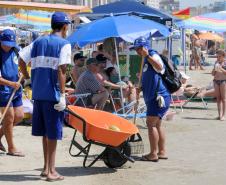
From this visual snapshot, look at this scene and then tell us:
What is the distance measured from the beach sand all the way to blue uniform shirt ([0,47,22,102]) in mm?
866

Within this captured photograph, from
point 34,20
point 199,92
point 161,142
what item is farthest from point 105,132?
point 34,20

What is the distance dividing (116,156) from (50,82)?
1.47 m

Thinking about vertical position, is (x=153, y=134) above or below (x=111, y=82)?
below

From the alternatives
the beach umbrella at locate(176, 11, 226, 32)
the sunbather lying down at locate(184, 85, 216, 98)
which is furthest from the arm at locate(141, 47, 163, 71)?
the beach umbrella at locate(176, 11, 226, 32)

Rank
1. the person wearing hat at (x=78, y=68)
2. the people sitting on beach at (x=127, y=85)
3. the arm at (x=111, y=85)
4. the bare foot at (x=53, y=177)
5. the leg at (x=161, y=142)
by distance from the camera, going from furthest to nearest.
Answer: the person wearing hat at (x=78, y=68), the people sitting on beach at (x=127, y=85), the arm at (x=111, y=85), the leg at (x=161, y=142), the bare foot at (x=53, y=177)

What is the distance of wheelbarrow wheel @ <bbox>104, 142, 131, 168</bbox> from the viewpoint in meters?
7.18

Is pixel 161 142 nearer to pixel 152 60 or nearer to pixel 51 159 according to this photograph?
pixel 152 60

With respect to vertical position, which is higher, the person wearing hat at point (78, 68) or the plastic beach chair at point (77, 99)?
the person wearing hat at point (78, 68)

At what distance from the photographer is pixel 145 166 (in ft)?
24.8

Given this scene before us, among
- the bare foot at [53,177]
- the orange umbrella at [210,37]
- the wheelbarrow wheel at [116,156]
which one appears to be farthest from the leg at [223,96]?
the orange umbrella at [210,37]

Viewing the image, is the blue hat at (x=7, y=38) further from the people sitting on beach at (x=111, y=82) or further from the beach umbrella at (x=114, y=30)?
the beach umbrella at (x=114, y=30)

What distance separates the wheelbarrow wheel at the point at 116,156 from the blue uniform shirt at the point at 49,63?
121cm

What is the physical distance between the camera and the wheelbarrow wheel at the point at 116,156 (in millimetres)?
7176

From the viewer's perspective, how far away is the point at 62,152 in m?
8.39
